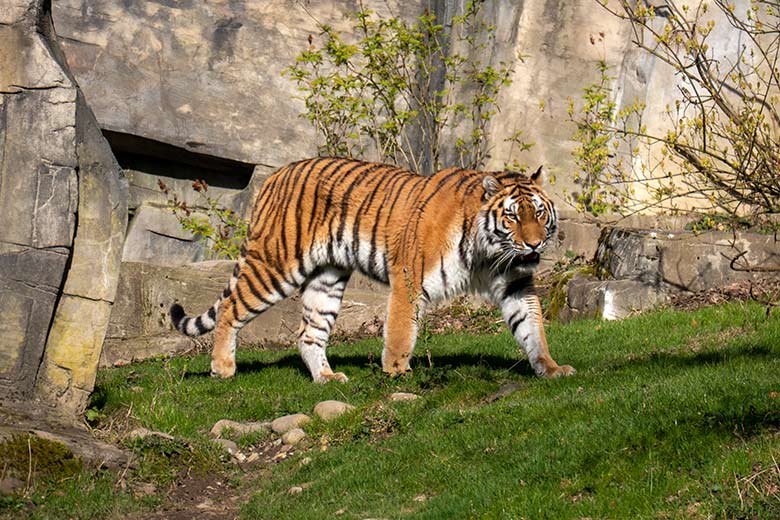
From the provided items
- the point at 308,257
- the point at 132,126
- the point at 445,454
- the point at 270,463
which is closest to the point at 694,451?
the point at 445,454

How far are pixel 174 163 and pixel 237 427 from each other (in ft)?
33.3

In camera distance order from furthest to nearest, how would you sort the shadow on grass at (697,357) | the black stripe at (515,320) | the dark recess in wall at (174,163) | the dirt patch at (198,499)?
the dark recess in wall at (174,163) < the black stripe at (515,320) < the shadow on grass at (697,357) < the dirt patch at (198,499)

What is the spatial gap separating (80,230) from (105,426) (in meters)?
1.48

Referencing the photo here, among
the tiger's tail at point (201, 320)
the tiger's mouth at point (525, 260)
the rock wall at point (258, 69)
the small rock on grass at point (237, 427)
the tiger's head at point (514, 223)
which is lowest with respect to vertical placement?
the small rock on grass at point (237, 427)

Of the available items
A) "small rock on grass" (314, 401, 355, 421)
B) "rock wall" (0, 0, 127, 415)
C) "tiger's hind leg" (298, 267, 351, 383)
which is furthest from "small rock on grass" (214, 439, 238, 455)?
"tiger's hind leg" (298, 267, 351, 383)

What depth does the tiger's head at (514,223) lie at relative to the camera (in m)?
8.91

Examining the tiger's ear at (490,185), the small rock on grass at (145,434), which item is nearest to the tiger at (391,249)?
the tiger's ear at (490,185)

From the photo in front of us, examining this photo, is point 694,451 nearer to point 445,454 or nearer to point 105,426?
point 445,454

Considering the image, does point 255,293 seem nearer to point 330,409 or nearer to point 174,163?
point 330,409

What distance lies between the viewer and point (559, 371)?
343 inches

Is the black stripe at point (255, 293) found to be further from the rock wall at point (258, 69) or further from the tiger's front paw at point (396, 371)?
the rock wall at point (258, 69)

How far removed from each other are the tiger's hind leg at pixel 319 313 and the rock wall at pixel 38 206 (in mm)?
3062

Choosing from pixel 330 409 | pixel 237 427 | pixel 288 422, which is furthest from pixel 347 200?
pixel 237 427

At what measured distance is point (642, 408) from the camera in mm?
6688
